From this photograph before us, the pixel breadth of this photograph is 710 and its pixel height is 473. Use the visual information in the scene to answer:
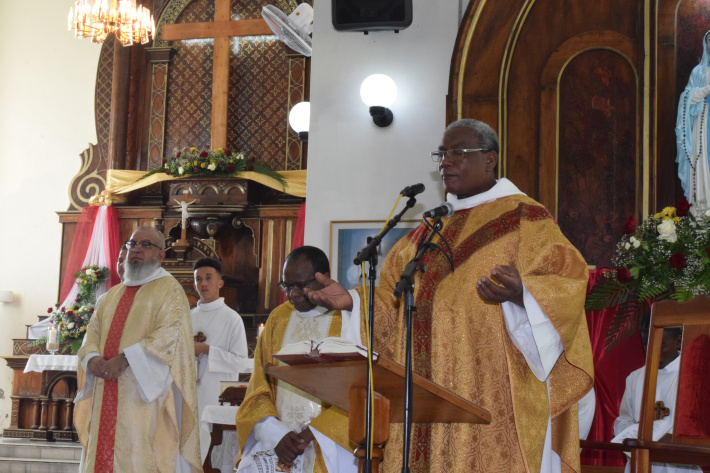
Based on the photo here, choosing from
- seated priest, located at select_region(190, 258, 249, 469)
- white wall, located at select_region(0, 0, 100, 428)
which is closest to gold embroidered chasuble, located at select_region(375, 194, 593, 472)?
seated priest, located at select_region(190, 258, 249, 469)

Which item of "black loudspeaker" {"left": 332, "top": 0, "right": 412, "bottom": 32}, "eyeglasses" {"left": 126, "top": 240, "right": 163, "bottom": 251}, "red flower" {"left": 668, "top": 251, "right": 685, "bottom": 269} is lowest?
"red flower" {"left": 668, "top": 251, "right": 685, "bottom": 269}

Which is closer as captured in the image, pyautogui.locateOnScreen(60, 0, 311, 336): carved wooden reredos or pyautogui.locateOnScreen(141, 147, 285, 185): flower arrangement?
pyautogui.locateOnScreen(141, 147, 285, 185): flower arrangement

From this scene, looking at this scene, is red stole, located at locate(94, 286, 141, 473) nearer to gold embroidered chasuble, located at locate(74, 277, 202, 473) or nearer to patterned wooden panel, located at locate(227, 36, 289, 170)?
gold embroidered chasuble, located at locate(74, 277, 202, 473)

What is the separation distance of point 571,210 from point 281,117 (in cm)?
658

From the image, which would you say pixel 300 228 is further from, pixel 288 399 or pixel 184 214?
pixel 288 399

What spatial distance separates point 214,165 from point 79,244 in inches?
89.9

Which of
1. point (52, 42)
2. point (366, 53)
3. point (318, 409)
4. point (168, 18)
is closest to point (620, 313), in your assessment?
point (318, 409)

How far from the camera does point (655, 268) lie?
4.95 meters

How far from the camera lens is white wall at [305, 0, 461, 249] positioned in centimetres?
655

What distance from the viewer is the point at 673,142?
6.12 m

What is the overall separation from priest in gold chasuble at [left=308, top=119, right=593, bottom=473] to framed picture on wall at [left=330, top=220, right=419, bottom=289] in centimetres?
286

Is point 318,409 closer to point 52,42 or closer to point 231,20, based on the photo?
point 231,20

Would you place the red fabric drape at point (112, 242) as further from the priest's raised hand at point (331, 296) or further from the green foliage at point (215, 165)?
the priest's raised hand at point (331, 296)

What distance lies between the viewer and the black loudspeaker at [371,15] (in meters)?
6.53
